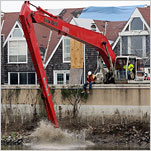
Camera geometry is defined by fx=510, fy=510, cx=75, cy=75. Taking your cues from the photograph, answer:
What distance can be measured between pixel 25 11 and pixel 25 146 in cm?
759

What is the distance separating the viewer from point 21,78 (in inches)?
1780

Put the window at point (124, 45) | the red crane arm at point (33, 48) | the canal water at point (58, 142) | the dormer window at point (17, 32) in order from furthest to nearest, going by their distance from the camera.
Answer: the dormer window at point (17, 32) < the window at point (124, 45) < the canal water at point (58, 142) < the red crane arm at point (33, 48)

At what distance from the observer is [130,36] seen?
42.1 m

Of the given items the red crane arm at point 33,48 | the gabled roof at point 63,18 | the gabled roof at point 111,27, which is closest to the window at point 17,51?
the gabled roof at point 63,18

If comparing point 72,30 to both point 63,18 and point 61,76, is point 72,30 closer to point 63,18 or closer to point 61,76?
point 61,76

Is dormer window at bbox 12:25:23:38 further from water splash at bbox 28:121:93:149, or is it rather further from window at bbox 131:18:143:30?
water splash at bbox 28:121:93:149

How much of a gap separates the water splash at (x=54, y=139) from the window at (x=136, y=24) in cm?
1505

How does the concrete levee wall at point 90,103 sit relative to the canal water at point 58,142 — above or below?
above

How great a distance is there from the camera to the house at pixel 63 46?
138 feet

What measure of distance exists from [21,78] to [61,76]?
380 centimetres

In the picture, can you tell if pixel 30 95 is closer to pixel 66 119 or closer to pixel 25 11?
pixel 66 119

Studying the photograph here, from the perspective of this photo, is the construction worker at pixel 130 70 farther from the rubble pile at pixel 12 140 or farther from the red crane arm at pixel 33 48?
the rubble pile at pixel 12 140

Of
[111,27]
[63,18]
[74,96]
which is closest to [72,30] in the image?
[74,96]

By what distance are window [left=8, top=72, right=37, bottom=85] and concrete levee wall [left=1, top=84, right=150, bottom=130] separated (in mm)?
12007
